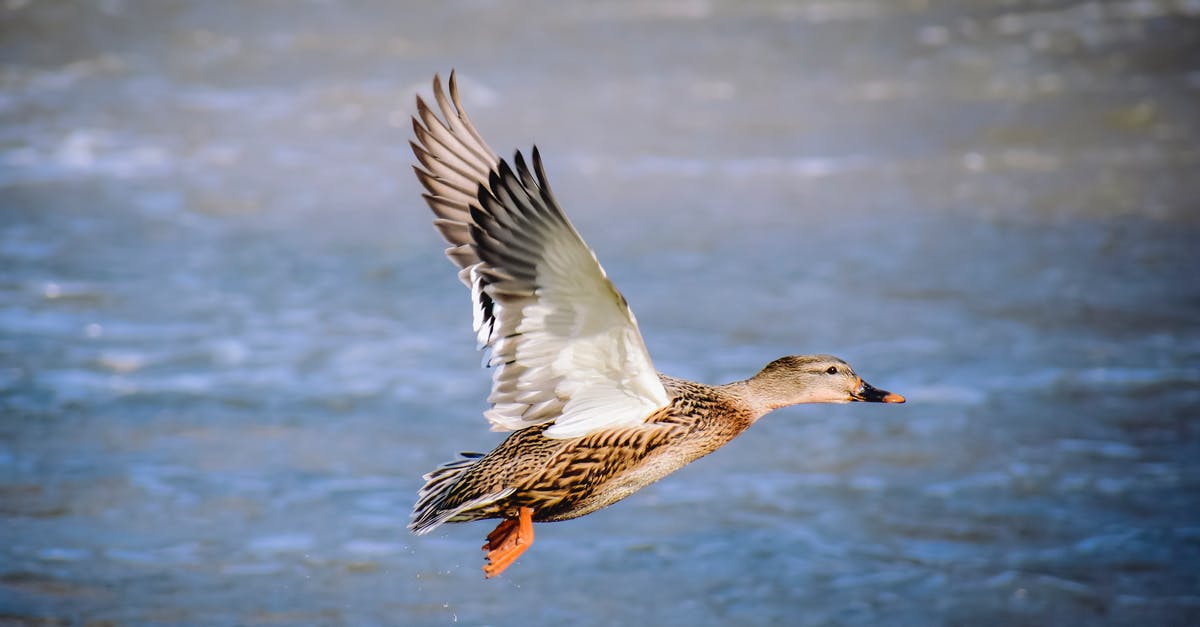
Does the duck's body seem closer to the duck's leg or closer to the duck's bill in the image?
the duck's leg

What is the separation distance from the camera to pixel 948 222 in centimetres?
966

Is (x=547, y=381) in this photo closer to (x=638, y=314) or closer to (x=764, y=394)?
(x=764, y=394)

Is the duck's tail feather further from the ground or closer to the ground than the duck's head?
closer to the ground

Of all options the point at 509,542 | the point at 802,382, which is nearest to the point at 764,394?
the point at 802,382

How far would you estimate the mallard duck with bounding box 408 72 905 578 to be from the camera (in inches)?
143

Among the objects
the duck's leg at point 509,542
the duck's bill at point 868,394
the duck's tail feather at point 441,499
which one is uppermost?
the duck's bill at point 868,394

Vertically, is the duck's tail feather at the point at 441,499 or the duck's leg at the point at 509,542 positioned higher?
the duck's tail feather at the point at 441,499

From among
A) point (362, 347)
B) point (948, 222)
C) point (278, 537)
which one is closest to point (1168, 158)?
point (948, 222)

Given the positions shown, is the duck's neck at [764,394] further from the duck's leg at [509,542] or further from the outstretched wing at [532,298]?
the duck's leg at [509,542]

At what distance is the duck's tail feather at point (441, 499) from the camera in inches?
158

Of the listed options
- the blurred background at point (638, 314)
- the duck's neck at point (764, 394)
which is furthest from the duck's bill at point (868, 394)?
the blurred background at point (638, 314)

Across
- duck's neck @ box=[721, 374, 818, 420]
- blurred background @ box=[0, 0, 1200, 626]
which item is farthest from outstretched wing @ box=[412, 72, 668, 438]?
blurred background @ box=[0, 0, 1200, 626]

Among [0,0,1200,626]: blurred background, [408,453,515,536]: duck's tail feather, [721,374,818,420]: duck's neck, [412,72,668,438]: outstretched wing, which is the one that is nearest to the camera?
[412,72,668,438]: outstretched wing

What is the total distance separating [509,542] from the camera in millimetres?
4078
